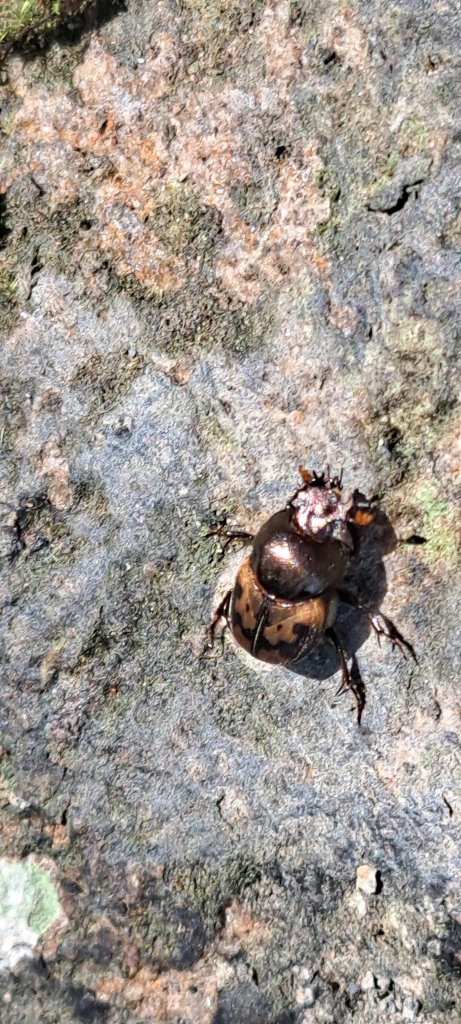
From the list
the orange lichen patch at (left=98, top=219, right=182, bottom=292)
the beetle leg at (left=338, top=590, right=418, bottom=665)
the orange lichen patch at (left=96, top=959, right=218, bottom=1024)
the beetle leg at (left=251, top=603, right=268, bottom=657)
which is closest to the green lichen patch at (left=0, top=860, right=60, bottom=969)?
the orange lichen patch at (left=96, top=959, right=218, bottom=1024)

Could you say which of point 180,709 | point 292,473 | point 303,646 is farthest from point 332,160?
point 180,709

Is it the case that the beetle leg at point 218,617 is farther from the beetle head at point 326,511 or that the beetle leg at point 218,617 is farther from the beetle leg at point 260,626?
the beetle head at point 326,511

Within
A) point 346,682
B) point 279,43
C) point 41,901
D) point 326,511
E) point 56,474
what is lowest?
point 41,901

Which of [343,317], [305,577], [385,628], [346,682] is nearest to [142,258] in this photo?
[343,317]

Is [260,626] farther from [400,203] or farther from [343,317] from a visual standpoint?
[400,203]

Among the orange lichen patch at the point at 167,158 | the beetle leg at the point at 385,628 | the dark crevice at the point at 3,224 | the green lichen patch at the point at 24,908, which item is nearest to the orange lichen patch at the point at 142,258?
the orange lichen patch at the point at 167,158

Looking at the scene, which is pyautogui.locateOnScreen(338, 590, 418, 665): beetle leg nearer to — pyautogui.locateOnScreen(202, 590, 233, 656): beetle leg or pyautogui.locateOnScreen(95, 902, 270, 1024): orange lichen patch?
pyautogui.locateOnScreen(202, 590, 233, 656): beetle leg

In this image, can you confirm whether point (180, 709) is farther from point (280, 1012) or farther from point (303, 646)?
point (280, 1012)
